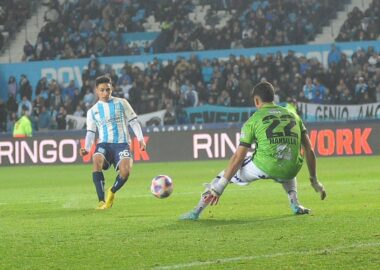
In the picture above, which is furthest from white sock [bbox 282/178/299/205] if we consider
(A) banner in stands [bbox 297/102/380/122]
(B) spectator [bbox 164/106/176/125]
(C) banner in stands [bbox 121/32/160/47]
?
(C) banner in stands [bbox 121/32/160/47]

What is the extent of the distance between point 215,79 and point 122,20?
614 cm

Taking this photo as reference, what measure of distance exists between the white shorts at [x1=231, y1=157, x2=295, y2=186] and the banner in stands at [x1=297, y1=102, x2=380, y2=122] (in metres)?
20.2

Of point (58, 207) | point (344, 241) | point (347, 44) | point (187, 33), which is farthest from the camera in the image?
point (187, 33)

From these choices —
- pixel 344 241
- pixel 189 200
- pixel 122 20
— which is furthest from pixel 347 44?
pixel 344 241

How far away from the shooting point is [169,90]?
110ft

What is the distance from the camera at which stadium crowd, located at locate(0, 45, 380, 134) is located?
31.5 meters

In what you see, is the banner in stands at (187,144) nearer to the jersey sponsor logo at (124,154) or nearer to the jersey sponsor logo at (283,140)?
the jersey sponsor logo at (124,154)

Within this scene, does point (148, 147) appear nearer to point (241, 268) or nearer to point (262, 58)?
point (262, 58)

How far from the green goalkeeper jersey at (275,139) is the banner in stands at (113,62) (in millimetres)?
21535

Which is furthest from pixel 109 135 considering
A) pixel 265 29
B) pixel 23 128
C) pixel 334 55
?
pixel 265 29

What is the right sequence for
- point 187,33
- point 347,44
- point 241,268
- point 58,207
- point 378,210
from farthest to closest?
point 187,33 → point 347,44 → point 58,207 → point 378,210 → point 241,268

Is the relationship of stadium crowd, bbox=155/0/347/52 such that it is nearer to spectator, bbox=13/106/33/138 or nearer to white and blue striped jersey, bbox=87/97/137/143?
spectator, bbox=13/106/33/138

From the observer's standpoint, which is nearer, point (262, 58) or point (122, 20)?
point (262, 58)

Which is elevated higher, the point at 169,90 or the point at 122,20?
the point at 122,20
